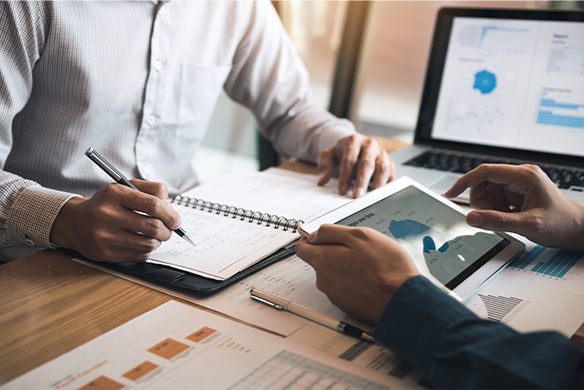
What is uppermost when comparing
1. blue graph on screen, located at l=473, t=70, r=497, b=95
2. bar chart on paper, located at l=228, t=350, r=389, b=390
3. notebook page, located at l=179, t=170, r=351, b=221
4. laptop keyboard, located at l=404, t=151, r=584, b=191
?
blue graph on screen, located at l=473, t=70, r=497, b=95

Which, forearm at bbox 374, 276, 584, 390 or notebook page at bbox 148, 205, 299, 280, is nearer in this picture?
forearm at bbox 374, 276, 584, 390

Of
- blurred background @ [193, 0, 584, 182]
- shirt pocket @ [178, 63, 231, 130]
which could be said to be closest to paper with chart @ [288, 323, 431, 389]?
shirt pocket @ [178, 63, 231, 130]

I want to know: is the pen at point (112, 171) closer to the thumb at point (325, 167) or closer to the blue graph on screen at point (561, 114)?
the thumb at point (325, 167)

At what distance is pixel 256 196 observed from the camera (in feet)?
3.05

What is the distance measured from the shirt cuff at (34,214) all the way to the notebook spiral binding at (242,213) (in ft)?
0.70

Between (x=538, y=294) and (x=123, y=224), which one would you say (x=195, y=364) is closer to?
(x=123, y=224)

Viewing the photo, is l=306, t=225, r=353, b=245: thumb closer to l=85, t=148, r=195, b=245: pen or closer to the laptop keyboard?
l=85, t=148, r=195, b=245: pen

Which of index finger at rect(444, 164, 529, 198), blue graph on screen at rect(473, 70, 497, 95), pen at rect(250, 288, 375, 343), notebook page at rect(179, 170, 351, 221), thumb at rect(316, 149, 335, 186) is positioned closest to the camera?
pen at rect(250, 288, 375, 343)

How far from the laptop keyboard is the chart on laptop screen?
2.8 inches

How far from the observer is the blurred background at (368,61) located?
2262 mm

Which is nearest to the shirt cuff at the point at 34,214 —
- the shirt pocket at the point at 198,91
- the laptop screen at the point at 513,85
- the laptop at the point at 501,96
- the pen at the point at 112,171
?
the pen at the point at 112,171

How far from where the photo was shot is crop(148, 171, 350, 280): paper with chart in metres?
0.67

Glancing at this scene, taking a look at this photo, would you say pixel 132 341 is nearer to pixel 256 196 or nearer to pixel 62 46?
pixel 256 196

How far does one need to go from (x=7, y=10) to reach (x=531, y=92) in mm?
1224
